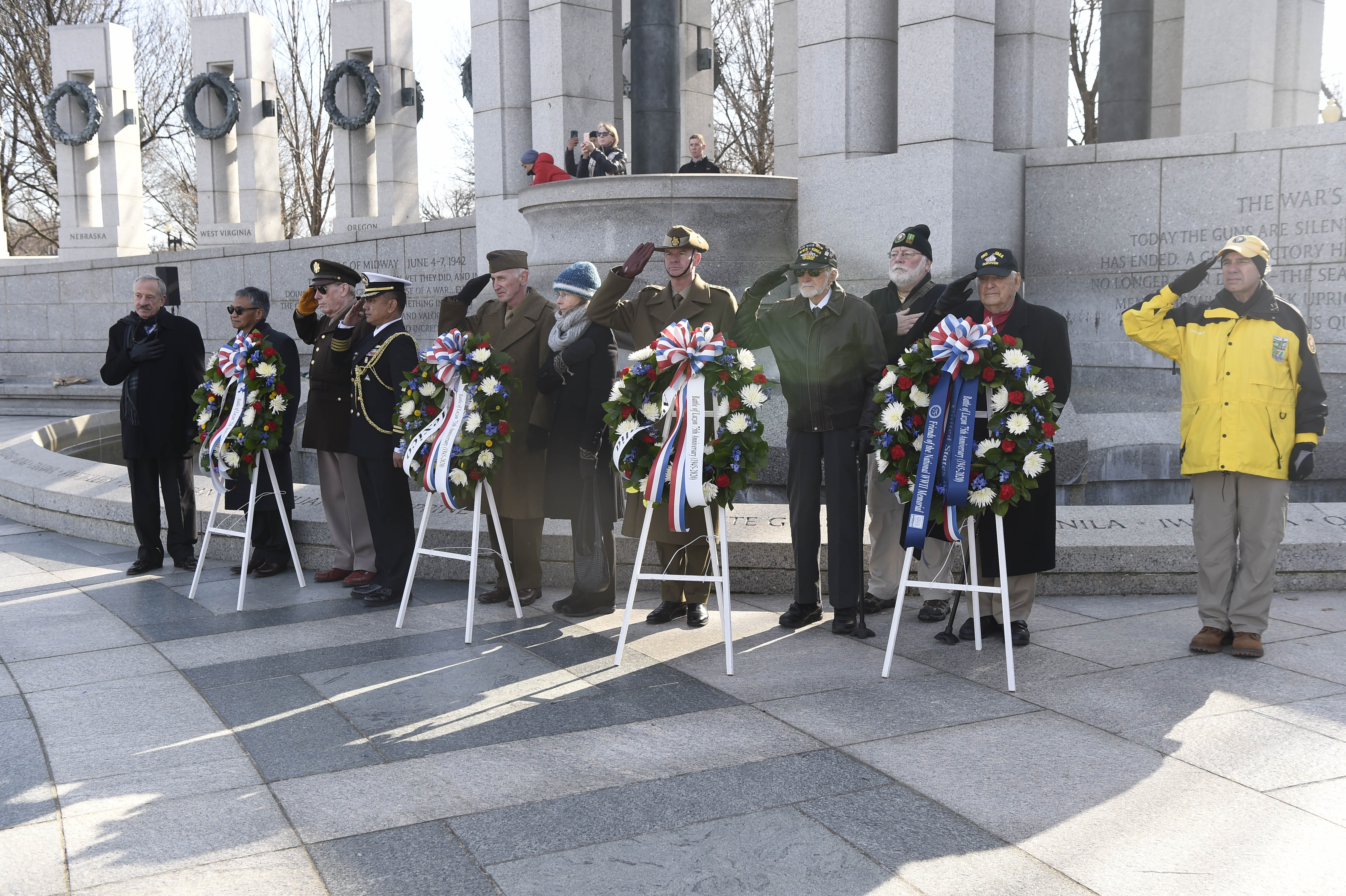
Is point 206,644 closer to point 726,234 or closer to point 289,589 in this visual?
point 289,589

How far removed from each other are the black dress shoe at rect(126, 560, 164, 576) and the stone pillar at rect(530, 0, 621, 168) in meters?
8.47

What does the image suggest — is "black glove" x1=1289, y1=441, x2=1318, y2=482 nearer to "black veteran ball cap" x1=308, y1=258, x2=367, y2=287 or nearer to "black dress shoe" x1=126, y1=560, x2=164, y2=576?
"black veteran ball cap" x1=308, y1=258, x2=367, y2=287

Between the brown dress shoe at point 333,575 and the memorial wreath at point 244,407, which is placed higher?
the memorial wreath at point 244,407

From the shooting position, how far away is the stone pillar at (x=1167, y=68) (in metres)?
20.0

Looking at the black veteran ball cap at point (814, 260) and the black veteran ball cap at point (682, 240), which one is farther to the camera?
the black veteran ball cap at point (682, 240)

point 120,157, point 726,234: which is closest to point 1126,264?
point 726,234

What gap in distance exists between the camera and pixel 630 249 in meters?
12.0

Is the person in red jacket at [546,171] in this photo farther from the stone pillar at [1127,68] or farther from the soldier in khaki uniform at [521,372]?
the stone pillar at [1127,68]

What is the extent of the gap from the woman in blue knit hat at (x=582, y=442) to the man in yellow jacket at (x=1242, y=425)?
9.18 feet

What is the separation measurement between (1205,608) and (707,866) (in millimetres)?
3337

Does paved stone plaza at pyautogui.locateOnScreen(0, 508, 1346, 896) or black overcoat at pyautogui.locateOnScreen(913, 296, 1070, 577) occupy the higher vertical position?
black overcoat at pyautogui.locateOnScreen(913, 296, 1070, 577)

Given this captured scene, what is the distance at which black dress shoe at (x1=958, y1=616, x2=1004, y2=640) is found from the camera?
20.0 feet

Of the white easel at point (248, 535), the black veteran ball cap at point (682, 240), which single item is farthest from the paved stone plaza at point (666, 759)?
the black veteran ball cap at point (682, 240)

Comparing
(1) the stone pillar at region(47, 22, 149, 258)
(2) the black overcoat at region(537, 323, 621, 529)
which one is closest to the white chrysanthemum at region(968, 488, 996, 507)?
(2) the black overcoat at region(537, 323, 621, 529)
